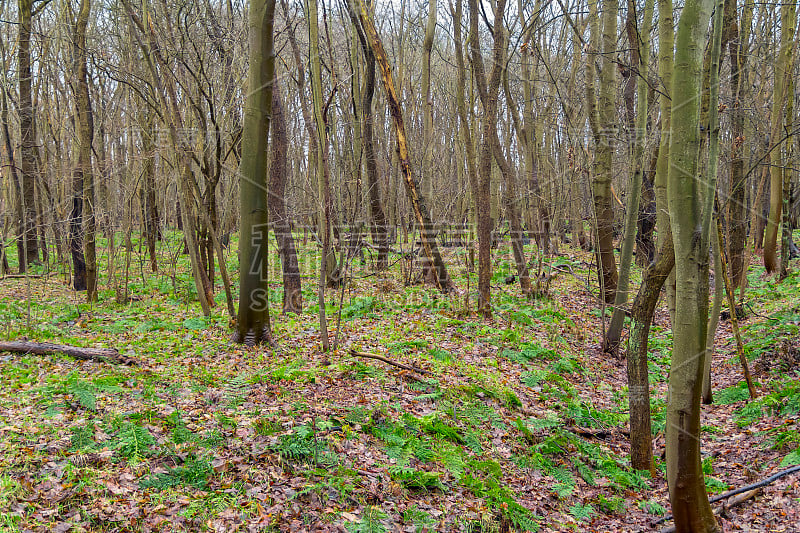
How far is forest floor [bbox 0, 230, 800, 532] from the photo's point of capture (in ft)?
12.2

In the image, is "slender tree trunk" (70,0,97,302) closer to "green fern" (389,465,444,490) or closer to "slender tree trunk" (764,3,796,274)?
"green fern" (389,465,444,490)

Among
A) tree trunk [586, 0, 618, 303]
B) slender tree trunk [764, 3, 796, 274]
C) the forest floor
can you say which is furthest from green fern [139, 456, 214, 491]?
slender tree trunk [764, 3, 796, 274]

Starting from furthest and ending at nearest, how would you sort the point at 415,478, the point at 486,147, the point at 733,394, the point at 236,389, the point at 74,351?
the point at 486,147, the point at 733,394, the point at 74,351, the point at 236,389, the point at 415,478

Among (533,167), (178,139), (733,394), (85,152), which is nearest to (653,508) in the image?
(733,394)

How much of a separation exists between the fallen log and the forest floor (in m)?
0.17

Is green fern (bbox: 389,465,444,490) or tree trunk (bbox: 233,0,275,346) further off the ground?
tree trunk (bbox: 233,0,275,346)

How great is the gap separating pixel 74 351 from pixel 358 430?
4.03 metres

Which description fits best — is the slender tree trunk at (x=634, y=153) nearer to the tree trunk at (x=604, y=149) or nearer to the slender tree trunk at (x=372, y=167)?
the tree trunk at (x=604, y=149)

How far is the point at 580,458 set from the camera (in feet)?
17.8

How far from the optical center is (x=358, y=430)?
16.3ft

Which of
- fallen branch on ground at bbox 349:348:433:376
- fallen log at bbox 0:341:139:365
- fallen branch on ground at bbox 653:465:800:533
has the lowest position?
fallen branch on ground at bbox 653:465:800:533

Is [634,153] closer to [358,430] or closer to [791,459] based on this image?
[791,459]

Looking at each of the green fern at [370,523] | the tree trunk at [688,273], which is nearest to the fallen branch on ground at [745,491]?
the tree trunk at [688,273]

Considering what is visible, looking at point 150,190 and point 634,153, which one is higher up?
point 150,190
